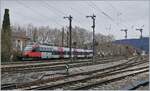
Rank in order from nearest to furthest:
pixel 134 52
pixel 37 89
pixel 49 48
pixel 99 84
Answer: pixel 37 89 → pixel 99 84 → pixel 49 48 → pixel 134 52

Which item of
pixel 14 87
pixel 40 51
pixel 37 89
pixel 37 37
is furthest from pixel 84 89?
pixel 37 37

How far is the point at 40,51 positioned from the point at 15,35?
47.6 metres

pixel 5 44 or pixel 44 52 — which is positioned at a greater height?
pixel 5 44

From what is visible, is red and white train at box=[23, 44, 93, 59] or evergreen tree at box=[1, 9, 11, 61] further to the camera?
red and white train at box=[23, 44, 93, 59]

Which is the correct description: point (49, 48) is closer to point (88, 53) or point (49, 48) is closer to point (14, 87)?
point (88, 53)

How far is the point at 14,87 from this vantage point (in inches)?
578

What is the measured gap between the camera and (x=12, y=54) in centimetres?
5312

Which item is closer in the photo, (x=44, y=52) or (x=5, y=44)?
(x=5, y=44)

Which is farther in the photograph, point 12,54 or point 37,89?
point 12,54

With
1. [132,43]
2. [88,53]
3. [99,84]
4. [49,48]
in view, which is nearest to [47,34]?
[132,43]

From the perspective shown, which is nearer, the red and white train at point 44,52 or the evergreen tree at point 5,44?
the evergreen tree at point 5,44

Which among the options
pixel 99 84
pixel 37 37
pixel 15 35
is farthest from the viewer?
pixel 37 37

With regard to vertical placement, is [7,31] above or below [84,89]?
above

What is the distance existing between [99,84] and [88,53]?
61.5m
